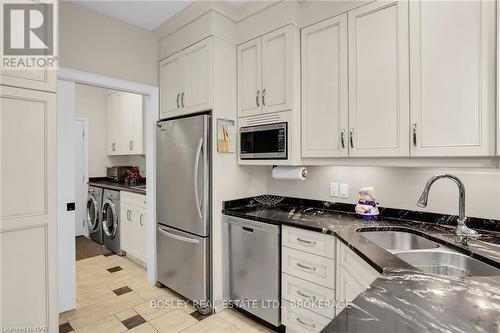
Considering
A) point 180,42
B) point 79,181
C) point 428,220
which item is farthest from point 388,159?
point 79,181

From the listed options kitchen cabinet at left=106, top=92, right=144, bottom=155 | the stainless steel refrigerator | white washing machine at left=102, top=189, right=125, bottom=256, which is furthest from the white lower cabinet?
kitchen cabinet at left=106, top=92, right=144, bottom=155

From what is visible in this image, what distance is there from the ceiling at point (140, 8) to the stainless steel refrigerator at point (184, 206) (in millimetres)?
1007

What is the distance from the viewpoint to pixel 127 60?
2658mm

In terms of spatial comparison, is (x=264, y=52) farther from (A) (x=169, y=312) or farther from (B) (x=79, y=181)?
(B) (x=79, y=181)

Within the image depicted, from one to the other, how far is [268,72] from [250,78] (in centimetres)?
20

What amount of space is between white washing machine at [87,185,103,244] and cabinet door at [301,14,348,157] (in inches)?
135

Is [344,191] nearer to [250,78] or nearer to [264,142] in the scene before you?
[264,142]

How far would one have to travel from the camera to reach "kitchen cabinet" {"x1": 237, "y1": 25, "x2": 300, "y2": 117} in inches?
85.2

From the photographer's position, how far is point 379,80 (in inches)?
70.7

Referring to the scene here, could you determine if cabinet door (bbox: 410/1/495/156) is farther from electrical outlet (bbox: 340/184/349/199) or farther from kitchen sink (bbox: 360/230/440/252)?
electrical outlet (bbox: 340/184/349/199)

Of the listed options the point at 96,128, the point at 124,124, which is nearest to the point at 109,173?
the point at 96,128

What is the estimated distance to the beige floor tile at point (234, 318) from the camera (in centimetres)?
221

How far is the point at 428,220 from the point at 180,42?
2.64m

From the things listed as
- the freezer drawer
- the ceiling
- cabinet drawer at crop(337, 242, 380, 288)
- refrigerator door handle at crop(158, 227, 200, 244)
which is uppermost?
the ceiling
